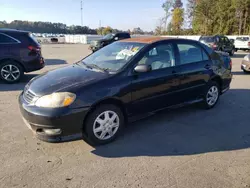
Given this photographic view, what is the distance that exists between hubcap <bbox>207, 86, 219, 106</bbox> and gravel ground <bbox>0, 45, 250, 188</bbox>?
2.24ft

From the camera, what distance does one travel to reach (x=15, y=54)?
7762 millimetres

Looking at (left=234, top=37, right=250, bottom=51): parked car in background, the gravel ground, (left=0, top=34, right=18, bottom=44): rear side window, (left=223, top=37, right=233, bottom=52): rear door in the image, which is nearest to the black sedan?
the gravel ground

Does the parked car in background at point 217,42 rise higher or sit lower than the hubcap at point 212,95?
higher

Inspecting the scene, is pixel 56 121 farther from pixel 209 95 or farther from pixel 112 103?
pixel 209 95

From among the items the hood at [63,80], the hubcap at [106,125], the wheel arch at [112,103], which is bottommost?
the hubcap at [106,125]

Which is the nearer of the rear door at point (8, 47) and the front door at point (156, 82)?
the front door at point (156, 82)

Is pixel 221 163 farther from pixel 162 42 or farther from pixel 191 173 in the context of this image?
pixel 162 42

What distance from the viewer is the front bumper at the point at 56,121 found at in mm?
3191

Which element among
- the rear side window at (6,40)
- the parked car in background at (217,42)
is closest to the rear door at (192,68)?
the rear side window at (6,40)

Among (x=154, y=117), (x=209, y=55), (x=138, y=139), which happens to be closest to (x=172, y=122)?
(x=154, y=117)

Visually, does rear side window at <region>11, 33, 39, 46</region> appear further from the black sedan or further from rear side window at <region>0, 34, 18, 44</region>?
the black sedan

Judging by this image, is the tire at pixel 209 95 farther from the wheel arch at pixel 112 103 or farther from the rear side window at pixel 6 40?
the rear side window at pixel 6 40

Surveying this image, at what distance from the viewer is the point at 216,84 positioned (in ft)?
18.0

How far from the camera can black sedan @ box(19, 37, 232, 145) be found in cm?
328
